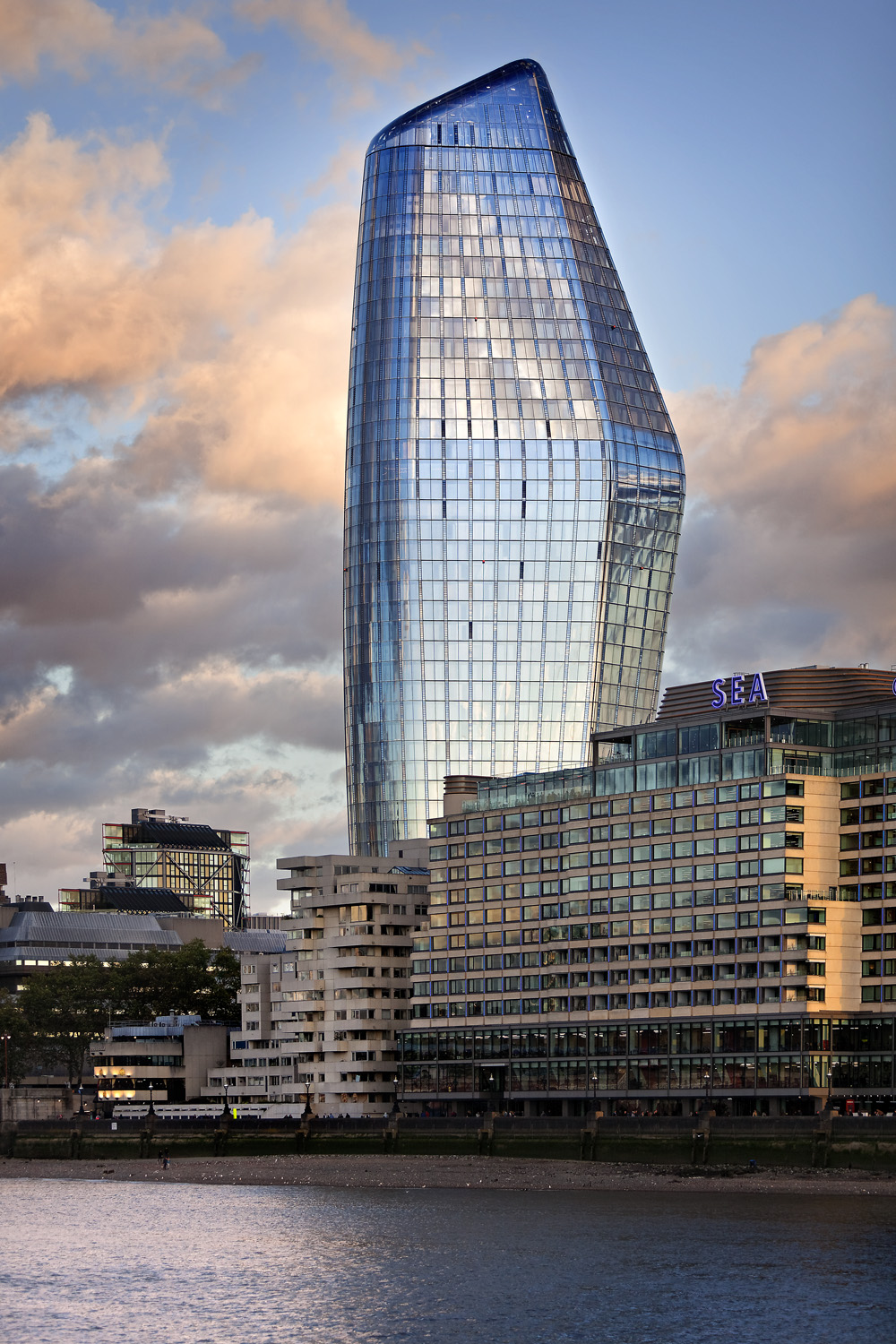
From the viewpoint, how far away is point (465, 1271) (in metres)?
128

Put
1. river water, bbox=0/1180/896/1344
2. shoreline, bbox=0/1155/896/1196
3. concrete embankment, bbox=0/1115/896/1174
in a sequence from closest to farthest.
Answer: river water, bbox=0/1180/896/1344, shoreline, bbox=0/1155/896/1196, concrete embankment, bbox=0/1115/896/1174

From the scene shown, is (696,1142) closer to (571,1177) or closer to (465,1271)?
(571,1177)

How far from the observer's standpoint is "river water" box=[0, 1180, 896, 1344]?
359ft

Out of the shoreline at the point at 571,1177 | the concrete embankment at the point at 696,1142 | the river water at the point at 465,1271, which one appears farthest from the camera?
the concrete embankment at the point at 696,1142

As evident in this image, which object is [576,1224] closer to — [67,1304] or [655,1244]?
[655,1244]

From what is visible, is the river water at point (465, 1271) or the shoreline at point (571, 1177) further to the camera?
the shoreline at point (571, 1177)

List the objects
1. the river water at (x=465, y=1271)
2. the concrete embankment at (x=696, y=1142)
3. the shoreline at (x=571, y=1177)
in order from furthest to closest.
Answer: the concrete embankment at (x=696, y=1142)
the shoreline at (x=571, y=1177)
the river water at (x=465, y=1271)

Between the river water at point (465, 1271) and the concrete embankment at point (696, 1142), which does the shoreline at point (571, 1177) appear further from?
the river water at point (465, 1271)

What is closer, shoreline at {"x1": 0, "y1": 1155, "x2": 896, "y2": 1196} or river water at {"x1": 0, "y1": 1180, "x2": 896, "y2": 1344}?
river water at {"x1": 0, "y1": 1180, "x2": 896, "y2": 1344}

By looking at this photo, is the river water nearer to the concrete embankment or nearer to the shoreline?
the shoreline

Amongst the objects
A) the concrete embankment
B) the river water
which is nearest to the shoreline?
the concrete embankment

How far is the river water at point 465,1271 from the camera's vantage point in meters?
110

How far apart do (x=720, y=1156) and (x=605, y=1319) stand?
2586 inches

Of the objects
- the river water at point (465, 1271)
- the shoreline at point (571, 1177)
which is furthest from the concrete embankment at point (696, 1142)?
the river water at point (465, 1271)
